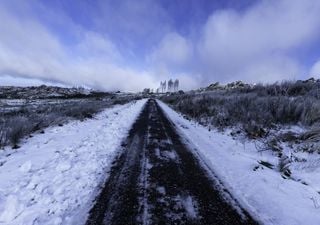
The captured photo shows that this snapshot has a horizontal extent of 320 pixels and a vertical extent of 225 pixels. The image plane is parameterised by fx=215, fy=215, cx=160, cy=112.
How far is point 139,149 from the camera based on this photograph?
6934 mm

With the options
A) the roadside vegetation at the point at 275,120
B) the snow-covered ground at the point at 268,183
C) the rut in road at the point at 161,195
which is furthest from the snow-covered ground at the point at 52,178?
the roadside vegetation at the point at 275,120

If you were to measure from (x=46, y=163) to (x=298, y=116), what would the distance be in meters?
9.68

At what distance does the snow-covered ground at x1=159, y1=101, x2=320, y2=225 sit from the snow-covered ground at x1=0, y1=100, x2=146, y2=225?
2.77 meters

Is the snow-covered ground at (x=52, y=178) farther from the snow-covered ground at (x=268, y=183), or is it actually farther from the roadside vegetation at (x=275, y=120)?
the roadside vegetation at (x=275, y=120)

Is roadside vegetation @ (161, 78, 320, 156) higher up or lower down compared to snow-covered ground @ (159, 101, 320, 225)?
higher up

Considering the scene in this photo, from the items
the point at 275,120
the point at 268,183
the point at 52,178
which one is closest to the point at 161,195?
the point at 52,178

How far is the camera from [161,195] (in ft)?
12.7

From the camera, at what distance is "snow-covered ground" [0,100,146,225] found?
3201 mm

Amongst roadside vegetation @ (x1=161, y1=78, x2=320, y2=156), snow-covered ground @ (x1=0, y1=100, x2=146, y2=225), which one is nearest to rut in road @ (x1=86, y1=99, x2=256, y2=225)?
snow-covered ground @ (x1=0, y1=100, x2=146, y2=225)

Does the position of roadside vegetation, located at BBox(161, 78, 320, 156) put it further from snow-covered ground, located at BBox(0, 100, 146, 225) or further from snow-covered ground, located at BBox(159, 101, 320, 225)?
snow-covered ground, located at BBox(0, 100, 146, 225)

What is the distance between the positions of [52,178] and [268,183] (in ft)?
15.1

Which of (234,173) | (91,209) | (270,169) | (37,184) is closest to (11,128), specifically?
(37,184)

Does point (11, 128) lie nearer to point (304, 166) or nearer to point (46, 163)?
point (46, 163)

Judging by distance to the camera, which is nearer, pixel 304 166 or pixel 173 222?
pixel 173 222
